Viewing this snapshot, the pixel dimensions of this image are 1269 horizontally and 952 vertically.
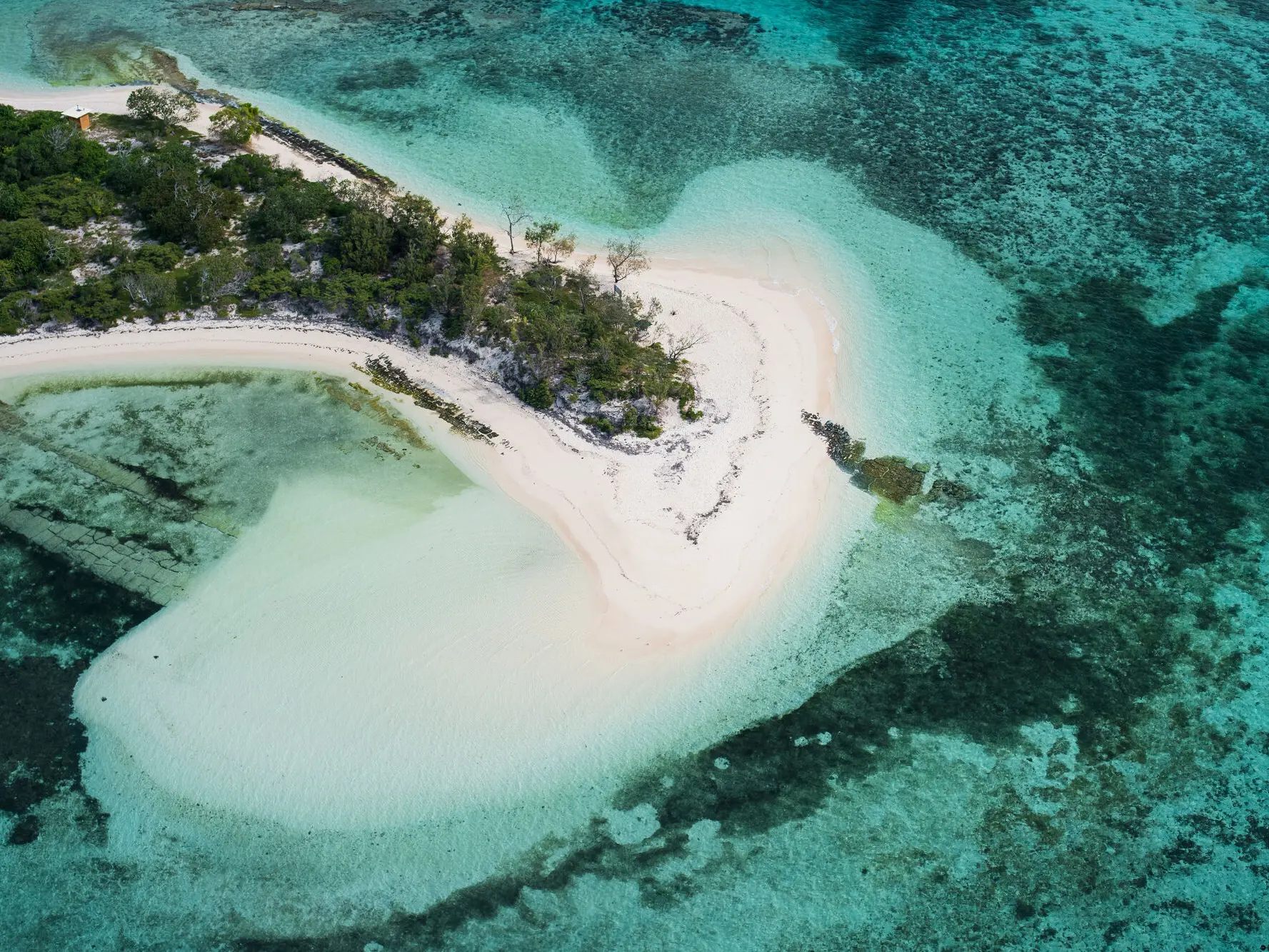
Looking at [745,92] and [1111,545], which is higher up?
[745,92]

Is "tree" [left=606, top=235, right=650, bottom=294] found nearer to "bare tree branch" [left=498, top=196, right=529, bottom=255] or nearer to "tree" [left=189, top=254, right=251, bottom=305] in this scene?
"bare tree branch" [left=498, top=196, right=529, bottom=255]

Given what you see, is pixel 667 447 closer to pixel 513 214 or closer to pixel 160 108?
pixel 513 214

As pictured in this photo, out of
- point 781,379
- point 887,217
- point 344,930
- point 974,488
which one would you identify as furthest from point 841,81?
point 344,930

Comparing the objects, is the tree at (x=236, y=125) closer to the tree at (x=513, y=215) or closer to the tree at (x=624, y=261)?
the tree at (x=513, y=215)

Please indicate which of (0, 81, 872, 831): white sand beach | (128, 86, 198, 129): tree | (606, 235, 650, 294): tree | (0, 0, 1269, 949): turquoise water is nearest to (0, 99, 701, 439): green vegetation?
(606, 235, 650, 294): tree

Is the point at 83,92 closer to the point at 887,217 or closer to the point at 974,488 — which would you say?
the point at 887,217

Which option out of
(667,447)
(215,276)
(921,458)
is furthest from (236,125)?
(921,458)
